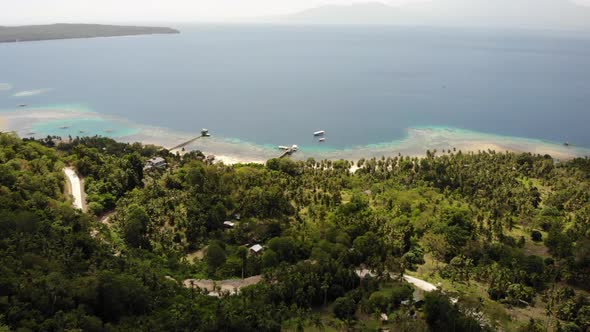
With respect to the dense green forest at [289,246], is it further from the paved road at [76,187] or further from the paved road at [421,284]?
the paved road at [76,187]

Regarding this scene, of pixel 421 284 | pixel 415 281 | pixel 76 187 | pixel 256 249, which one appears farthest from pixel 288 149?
pixel 421 284

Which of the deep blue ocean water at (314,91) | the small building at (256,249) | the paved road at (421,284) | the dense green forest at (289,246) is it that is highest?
the deep blue ocean water at (314,91)

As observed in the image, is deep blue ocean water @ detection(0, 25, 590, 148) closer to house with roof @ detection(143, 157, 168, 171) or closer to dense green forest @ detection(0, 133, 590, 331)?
house with roof @ detection(143, 157, 168, 171)

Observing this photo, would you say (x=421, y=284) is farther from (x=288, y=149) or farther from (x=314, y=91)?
(x=314, y=91)

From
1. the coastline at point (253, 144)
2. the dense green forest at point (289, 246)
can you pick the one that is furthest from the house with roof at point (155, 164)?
the coastline at point (253, 144)

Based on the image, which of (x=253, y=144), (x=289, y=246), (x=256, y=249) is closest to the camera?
(x=289, y=246)

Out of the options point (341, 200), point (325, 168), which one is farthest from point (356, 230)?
point (325, 168)
